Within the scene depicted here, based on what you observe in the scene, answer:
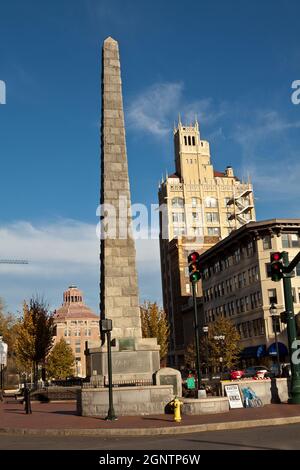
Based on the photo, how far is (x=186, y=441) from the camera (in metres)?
12.8

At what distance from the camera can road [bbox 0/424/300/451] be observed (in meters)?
11.7

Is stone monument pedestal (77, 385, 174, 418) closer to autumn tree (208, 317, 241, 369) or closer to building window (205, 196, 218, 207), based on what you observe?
autumn tree (208, 317, 241, 369)

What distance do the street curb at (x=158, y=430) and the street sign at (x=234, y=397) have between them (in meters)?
4.83

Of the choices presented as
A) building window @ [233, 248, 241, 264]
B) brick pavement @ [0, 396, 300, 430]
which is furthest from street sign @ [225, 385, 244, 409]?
building window @ [233, 248, 241, 264]

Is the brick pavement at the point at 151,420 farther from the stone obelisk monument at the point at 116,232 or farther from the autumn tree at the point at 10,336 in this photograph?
the autumn tree at the point at 10,336

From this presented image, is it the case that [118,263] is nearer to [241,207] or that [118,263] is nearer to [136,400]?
[136,400]

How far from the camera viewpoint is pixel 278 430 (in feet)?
46.7

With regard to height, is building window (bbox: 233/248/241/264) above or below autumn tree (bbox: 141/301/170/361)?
above

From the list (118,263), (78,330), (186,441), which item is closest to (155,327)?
(118,263)

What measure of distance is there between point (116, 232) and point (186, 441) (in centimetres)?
1222

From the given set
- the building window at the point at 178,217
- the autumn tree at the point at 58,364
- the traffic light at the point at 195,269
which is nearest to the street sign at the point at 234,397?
the traffic light at the point at 195,269

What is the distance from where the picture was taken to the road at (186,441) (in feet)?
38.2
